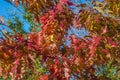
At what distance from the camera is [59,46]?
9.42 ft

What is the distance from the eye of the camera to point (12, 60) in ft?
8.68

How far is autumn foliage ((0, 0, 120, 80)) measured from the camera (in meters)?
2.56

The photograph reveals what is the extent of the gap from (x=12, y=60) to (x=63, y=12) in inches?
27.9

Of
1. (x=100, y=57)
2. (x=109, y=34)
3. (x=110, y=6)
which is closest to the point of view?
(x=100, y=57)

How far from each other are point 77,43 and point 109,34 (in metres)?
0.85

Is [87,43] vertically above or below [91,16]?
below

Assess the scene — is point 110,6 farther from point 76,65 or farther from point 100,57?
point 76,65

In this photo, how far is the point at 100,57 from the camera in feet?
9.42

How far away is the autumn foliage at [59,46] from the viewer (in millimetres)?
2559

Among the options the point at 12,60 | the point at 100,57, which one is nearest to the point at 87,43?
the point at 100,57

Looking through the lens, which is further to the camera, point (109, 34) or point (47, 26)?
point (109, 34)

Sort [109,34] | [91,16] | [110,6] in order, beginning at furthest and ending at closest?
[110,6] < [109,34] < [91,16]

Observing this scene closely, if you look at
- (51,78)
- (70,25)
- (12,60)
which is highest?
(70,25)

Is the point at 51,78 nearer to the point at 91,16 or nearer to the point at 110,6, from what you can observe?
the point at 91,16
